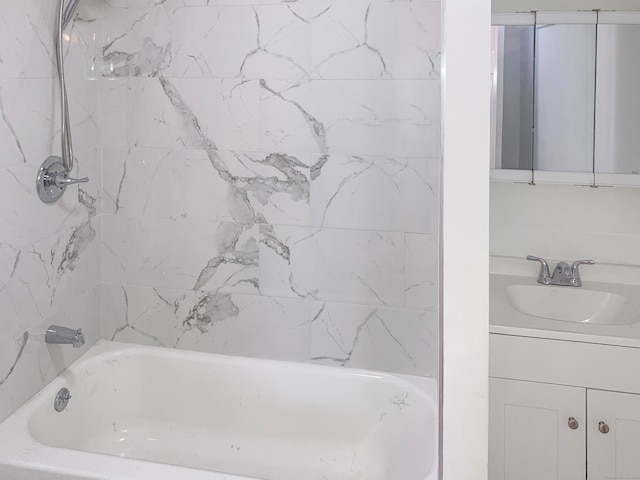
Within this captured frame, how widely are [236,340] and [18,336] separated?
2.29ft

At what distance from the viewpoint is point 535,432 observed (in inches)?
69.7

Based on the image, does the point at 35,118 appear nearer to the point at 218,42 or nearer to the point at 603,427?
the point at 218,42

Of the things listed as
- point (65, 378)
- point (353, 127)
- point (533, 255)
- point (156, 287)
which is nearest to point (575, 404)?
point (533, 255)

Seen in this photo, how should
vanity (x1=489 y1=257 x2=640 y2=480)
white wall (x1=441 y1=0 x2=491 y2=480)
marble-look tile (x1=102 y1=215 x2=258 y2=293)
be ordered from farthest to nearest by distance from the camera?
marble-look tile (x1=102 y1=215 x2=258 y2=293), vanity (x1=489 y1=257 x2=640 y2=480), white wall (x1=441 y1=0 x2=491 y2=480)

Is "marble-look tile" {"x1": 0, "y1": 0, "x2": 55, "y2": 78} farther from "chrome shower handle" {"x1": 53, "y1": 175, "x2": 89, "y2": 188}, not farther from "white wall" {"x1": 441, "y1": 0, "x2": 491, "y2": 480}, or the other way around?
"white wall" {"x1": 441, "y1": 0, "x2": 491, "y2": 480}

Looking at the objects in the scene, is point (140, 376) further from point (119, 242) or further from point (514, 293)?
point (514, 293)

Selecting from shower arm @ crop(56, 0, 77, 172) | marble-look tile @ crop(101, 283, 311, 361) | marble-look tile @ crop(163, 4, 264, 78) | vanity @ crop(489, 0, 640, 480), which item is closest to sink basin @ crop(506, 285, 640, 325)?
vanity @ crop(489, 0, 640, 480)

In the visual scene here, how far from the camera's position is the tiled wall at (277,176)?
182cm

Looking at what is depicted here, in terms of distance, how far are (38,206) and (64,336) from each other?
410mm

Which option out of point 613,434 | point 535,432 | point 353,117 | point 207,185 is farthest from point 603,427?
point 207,185

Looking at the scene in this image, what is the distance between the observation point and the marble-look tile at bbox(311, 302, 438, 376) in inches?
74.9

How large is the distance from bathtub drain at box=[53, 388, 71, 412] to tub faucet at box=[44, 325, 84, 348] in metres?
0.17

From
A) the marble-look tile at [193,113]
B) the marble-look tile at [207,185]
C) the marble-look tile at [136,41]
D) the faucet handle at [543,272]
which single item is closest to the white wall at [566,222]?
the faucet handle at [543,272]

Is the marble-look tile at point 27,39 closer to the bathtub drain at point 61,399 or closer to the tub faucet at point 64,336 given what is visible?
the tub faucet at point 64,336
